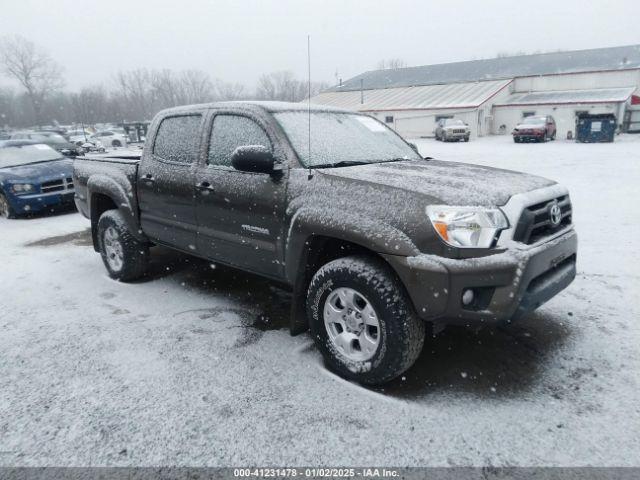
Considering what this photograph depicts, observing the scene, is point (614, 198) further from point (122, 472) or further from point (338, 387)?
point (122, 472)

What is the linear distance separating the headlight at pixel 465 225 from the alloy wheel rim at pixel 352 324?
0.66 meters

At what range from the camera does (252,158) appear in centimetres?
314

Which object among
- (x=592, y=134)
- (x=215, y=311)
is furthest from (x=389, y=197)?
(x=592, y=134)

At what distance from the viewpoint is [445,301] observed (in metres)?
2.61

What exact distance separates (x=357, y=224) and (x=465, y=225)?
637mm

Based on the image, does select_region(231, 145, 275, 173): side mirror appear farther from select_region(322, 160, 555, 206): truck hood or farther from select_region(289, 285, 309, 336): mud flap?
select_region(289, 285, 309, 336): mud flap

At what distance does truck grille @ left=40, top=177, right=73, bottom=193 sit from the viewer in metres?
9.10

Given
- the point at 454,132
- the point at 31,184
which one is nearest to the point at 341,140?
the point at 31,184

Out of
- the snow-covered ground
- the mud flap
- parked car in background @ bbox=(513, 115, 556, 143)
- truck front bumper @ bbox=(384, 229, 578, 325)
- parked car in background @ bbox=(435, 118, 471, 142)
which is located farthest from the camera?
parked car in background @ bbox=(435, 118, 471, 142)

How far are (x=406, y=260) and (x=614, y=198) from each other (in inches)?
322

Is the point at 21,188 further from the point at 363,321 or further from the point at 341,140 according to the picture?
the point at 363,321

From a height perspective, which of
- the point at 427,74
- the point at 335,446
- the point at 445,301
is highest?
the point at 427,74

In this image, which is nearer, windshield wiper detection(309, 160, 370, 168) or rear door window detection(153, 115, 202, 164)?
windshield wiper detection(309, 160, 370, 168)

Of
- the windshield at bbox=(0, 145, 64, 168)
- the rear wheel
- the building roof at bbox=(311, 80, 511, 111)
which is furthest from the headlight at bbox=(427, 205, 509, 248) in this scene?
the building roof at bbox=(311, 80, 511, 111)
